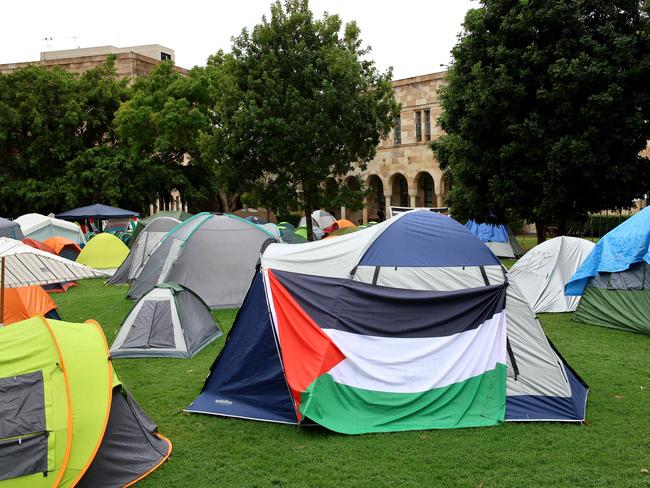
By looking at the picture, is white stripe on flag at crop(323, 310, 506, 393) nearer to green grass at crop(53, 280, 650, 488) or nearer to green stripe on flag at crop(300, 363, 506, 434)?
green stripe on flag at crop(300, 363, 506, 434)

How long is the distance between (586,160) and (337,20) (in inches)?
415

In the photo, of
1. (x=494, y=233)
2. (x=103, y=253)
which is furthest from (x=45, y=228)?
(x=494, y=233)

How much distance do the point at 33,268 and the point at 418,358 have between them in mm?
4472

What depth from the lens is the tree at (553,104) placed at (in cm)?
1605

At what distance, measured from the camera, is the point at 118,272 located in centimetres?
1958

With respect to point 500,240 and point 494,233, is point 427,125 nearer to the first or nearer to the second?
point 494,233

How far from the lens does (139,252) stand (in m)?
19.2

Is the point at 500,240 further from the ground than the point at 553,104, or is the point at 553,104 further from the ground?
the point at 553,104

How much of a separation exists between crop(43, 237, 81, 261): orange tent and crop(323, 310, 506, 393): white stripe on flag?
58.4ft

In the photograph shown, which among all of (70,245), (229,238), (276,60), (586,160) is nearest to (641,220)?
(586,160)

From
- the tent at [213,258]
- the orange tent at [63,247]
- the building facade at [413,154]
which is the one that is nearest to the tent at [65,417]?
the tent at [213,258]

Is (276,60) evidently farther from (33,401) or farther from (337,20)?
(33,401)

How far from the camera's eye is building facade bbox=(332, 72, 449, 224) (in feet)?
125

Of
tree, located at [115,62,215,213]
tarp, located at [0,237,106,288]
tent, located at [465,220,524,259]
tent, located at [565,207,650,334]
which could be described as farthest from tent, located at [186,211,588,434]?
tree, located at [115,62,215,213]
